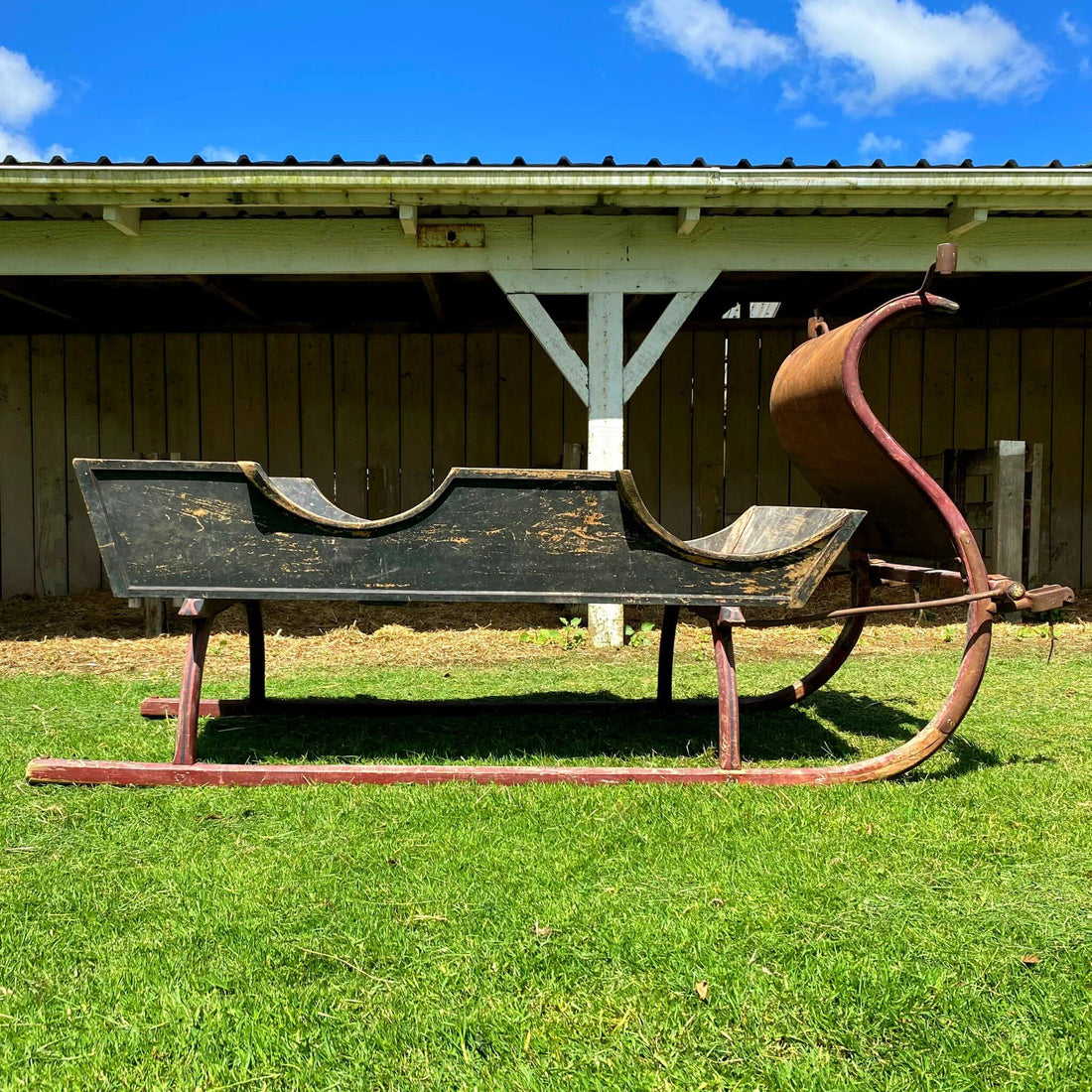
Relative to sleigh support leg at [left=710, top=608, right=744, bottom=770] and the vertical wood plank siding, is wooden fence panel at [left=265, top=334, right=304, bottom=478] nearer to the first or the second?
the vertical wood plank siding

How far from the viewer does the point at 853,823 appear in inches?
97.1

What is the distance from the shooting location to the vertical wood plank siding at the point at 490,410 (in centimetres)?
851

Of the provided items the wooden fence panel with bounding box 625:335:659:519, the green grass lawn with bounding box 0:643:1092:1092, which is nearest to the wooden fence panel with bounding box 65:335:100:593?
the wooden fence panel with bounding box 625:335:659:519

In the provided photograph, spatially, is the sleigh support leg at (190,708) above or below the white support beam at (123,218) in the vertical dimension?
below

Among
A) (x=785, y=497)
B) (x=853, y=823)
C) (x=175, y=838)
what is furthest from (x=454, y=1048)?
(x=785, y=497)

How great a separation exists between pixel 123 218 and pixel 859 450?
4.79 metres

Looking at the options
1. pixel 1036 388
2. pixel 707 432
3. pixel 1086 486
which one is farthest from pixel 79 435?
pixel 1086 486

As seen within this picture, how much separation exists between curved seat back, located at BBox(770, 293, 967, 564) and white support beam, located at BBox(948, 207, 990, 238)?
10.4 feet

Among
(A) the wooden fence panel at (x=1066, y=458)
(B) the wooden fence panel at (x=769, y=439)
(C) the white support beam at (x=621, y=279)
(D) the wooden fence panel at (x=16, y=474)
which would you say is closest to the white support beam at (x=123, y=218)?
(C) the white support beam at (x=621, y=279)

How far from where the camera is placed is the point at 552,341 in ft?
18.7

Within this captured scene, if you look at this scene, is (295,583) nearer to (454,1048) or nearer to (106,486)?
(106,486)

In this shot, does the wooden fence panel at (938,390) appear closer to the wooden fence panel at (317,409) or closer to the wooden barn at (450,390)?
the wooden barn at (450,390)

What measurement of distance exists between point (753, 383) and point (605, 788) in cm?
664

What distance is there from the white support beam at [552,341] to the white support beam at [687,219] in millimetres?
1034
